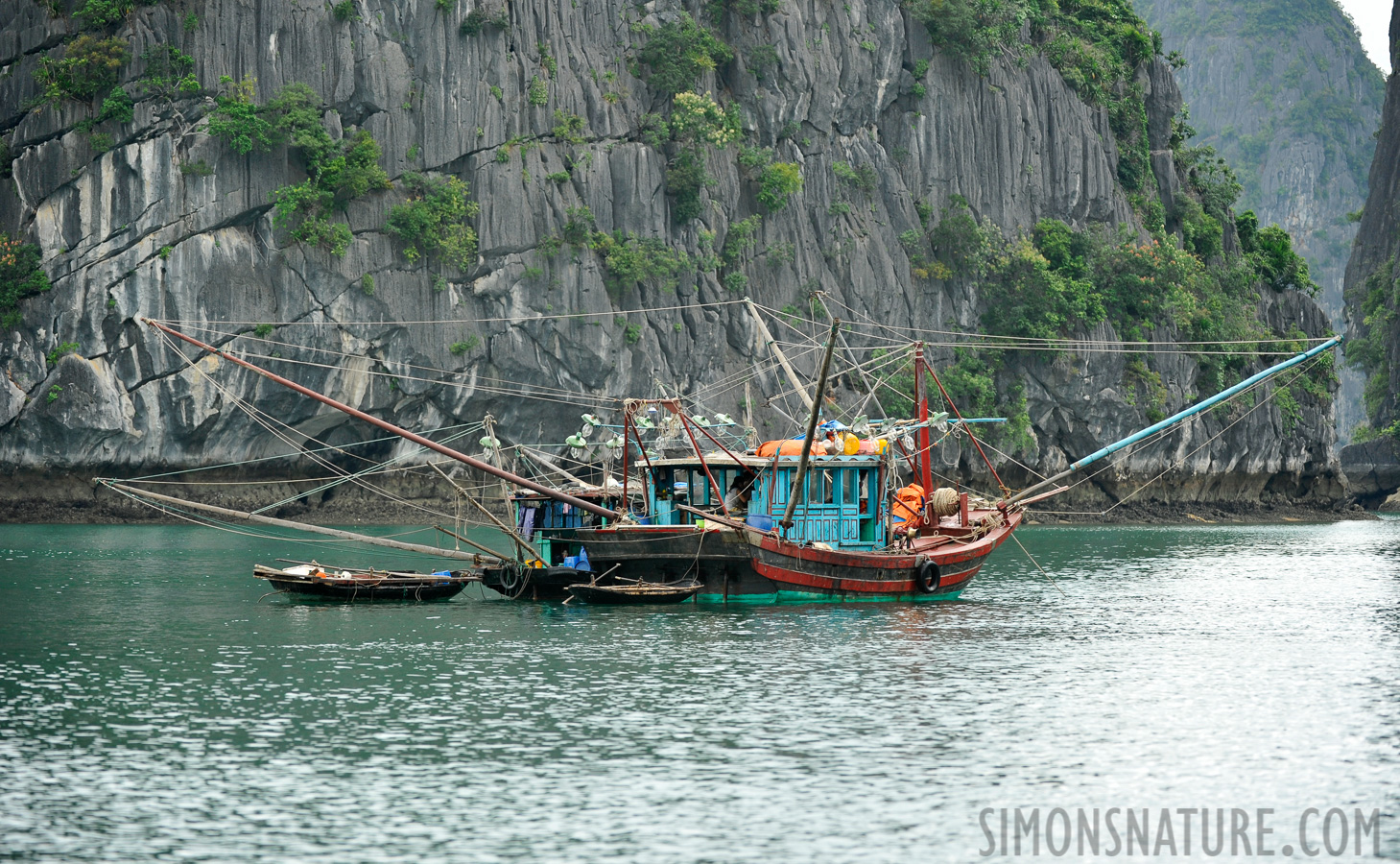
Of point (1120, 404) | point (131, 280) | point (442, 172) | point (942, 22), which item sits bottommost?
point (1120, 404)

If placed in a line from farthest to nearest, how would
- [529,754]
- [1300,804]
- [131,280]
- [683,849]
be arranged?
[131,280] < [529,754] < [1300,804] < [683,849]

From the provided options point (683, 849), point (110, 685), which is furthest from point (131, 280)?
point (683, 849)

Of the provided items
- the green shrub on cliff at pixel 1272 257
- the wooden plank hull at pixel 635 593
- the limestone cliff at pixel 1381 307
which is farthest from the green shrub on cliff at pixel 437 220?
the limestone cliff at pixel 1381 307

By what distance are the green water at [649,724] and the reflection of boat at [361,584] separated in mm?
862

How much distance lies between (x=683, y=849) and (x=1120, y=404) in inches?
2590

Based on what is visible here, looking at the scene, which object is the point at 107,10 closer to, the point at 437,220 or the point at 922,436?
the point at 437,220

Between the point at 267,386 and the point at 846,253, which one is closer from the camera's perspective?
the point at 267,386

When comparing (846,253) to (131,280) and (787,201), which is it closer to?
(787,201)

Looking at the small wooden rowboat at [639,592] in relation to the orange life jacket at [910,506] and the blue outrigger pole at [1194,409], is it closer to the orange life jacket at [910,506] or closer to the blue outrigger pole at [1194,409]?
the orange life jacket at [910,506]

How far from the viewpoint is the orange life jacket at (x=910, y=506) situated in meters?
34.9

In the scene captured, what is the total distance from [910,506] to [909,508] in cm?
51

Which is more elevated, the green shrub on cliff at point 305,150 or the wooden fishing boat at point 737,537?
the green shrub on cliff at point 305,150

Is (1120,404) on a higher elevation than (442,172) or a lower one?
lower

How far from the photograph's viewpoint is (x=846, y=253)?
71.6 m
